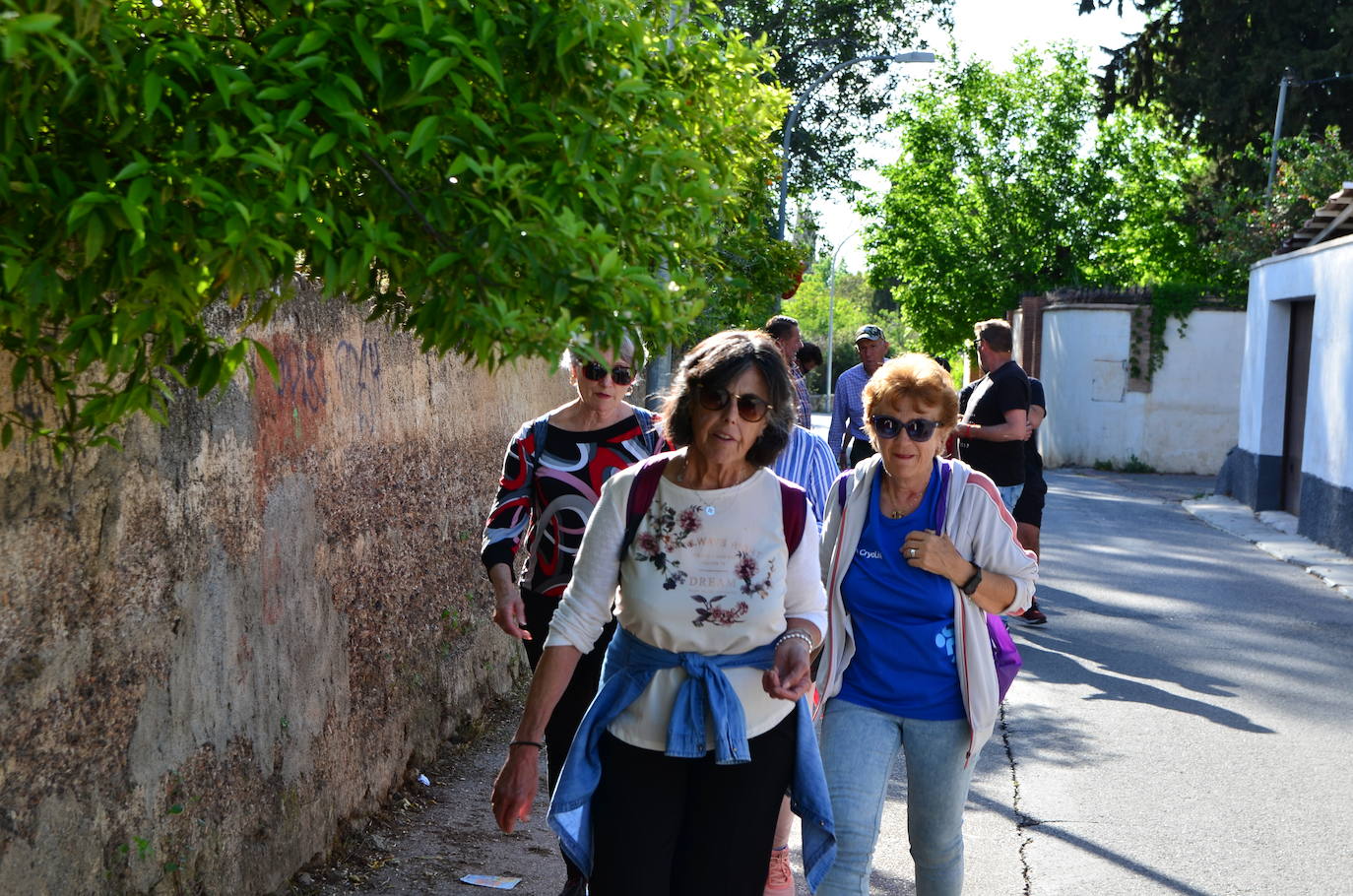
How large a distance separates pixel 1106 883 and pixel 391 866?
2492 mm

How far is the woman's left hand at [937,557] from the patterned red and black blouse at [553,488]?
1080 mm

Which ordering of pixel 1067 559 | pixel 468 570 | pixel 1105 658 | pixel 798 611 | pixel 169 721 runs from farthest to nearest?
pixel 1067 559 → pixel 1105 658 → pixel 468 570 → pixel 169 721 → pixel 798 611

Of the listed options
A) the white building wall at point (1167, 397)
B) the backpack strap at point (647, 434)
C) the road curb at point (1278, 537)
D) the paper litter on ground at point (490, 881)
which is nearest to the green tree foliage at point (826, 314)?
the white building wall at point (1167, 397)

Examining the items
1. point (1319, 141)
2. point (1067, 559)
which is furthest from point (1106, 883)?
point (1319, 141)

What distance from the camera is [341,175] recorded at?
2.63 m

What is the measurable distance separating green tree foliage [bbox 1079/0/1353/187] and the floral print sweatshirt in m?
28.3

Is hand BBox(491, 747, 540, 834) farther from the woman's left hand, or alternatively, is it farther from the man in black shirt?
the man in black shirt

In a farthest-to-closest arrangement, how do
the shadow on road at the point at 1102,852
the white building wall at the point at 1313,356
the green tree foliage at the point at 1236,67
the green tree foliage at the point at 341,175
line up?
the green tree foliage at the point at 1236,67 → the white building wall at the point at 1313,356 → the shadow on road at the point at 1102,852 → the green tree foliage at the point at 341,175

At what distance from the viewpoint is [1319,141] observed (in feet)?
93.1

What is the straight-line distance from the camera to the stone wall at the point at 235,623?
344 centimetres

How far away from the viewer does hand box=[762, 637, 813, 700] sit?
10.4ft

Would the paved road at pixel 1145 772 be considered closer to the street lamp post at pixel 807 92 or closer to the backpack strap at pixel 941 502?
the backpack strap at pixel 941 502

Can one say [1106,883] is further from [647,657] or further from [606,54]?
[606,54]

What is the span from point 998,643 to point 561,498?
4.74ft
